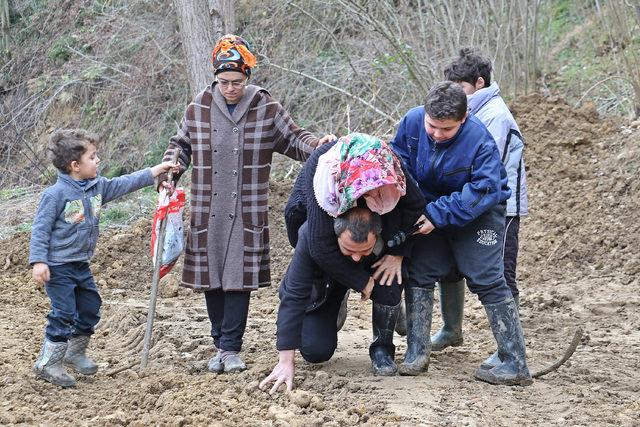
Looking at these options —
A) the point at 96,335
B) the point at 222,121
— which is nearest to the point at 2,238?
the point at 96,335

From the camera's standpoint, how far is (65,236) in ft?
16.6

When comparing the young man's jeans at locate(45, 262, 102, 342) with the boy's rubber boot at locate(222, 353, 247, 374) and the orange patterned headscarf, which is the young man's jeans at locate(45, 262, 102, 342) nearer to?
the boy's rubber boot at locate(222, 353, 247, 374)

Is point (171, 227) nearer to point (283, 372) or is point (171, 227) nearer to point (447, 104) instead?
point (283, 372)

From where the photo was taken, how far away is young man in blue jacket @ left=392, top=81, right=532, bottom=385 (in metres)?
4.65

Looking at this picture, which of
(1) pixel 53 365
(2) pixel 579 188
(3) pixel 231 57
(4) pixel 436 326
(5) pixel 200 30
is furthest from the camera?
(5) pixel 200 30

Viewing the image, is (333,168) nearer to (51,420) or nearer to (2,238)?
(51,420)

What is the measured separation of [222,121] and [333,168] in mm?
1159

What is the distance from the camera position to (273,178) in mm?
11258

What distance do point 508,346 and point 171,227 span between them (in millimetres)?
2030

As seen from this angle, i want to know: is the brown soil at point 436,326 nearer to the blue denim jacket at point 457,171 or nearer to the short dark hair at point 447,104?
the blue denim jacket at point 457,171

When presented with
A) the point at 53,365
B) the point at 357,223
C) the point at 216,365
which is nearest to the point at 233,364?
the point at 216,365

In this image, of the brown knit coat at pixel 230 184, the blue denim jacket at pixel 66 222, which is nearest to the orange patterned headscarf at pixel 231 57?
the brown knit coat at pixel 230 184

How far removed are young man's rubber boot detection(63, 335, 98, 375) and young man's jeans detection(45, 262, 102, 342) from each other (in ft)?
0.35

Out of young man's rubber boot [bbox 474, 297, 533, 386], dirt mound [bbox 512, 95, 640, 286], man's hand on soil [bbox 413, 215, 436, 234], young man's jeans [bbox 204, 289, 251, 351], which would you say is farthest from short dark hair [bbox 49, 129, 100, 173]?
dirt mound [bbox 512, 95, 640, 286]
